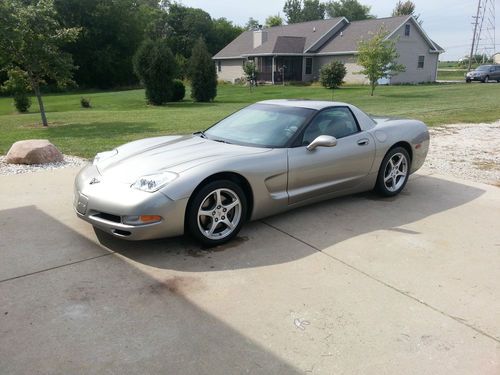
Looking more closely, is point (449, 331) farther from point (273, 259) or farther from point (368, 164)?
point (368, 164)

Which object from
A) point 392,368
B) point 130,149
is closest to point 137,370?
point 392,368

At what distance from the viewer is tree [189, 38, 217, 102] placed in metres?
25.8

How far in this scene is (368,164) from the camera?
5301 mm

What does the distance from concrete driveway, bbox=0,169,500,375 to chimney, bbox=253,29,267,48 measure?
42.4 m

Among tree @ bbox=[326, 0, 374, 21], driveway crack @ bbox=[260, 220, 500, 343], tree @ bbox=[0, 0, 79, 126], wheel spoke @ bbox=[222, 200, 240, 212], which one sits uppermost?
tree @ bbox=[326, 0, 374, 21]

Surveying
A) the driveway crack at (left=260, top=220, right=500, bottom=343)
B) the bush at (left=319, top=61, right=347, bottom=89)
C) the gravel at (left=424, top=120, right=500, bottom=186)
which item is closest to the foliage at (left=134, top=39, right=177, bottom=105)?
the bush at (left=319, top=61, right=347, bottom=89)

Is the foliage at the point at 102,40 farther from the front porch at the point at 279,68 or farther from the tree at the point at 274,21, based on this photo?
the tree at the point at 274,21

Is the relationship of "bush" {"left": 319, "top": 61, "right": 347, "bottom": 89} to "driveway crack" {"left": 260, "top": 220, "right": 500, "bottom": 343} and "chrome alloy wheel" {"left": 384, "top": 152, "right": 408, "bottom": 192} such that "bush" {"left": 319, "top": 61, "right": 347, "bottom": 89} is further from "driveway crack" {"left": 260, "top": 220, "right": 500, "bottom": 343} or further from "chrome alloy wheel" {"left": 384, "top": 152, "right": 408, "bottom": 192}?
"driveway crack" {"left": 260, "top": 220, "right": 500, "bottom": 343}

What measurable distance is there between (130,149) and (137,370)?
2795 mm

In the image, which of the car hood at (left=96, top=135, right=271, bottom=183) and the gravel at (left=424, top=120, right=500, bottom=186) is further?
the gravel at (left=424, top=120, right=500, bottom=186)

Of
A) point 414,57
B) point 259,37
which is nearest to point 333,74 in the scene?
point 414,57

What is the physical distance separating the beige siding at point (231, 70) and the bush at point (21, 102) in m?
26.5

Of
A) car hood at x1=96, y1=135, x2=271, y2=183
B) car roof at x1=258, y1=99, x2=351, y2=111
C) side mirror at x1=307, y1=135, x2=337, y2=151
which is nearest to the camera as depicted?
car hood at x1=96, y1=135, x2=271, y2=183

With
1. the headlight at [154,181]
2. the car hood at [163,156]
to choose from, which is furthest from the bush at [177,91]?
the headlight at [154,181]
